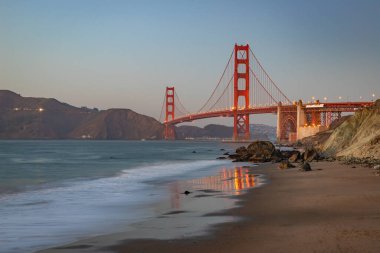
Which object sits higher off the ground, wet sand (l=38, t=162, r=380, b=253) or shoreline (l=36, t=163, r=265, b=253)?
wet sand (l=38, t=162, r=380, b=253)

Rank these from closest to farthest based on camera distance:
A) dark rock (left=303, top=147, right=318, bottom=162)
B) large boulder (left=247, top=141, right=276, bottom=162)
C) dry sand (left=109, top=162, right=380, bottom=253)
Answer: dry sand (left=109, top=162, right=380, bottom=253), dark rock (left=303, top=147, right=318, bottom=162), large boulder (left=247, top=141, right=276, bottom=162)

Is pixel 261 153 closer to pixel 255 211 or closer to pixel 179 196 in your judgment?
pixel 179 196

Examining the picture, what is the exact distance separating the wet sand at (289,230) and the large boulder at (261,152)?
83.3 feet

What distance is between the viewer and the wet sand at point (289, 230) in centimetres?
802

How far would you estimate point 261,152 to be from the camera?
1686 inches

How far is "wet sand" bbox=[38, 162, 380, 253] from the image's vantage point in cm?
802

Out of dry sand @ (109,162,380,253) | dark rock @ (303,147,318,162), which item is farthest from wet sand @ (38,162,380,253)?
dark rock @ (303,147,318,162)

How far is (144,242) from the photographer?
888 cm

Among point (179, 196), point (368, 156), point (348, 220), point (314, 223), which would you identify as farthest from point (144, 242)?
point (368, 156)

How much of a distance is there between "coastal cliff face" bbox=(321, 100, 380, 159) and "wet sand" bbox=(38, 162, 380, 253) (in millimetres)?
15709

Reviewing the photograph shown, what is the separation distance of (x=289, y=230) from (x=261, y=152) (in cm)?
3370

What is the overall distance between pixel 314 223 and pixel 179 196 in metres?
7.42

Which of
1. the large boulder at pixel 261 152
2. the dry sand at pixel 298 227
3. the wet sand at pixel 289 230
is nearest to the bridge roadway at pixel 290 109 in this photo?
the large boulder at pixel 261 152

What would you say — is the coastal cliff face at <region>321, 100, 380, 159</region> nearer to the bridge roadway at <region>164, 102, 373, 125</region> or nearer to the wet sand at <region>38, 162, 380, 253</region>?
the wet sand at <region>38, 162, 380, 253</region>
